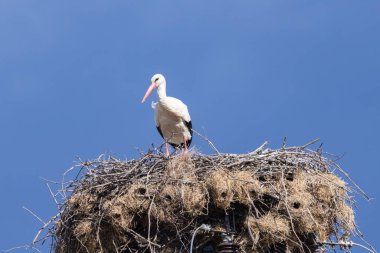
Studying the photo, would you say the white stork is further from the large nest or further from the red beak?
the large nest

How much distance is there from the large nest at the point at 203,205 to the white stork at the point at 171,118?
10.6 feet

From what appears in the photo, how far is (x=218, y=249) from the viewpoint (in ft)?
37.1

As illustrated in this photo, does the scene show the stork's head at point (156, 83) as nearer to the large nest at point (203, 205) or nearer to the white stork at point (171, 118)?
the white stork at point (171, 118)

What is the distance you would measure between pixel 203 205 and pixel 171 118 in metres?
4.12

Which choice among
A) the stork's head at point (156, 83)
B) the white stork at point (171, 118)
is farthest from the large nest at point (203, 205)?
the stork's head at point (156, 83)

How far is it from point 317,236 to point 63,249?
3054 millimetres

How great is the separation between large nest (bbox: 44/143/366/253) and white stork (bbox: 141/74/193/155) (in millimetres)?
3235

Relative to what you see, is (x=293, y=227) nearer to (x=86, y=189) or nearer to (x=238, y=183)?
(x=238, y=183)

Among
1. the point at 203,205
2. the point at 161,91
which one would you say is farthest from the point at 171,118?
the point at 203,205

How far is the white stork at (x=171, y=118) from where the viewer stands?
1517 centimetres

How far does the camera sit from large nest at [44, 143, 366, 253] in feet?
37.2

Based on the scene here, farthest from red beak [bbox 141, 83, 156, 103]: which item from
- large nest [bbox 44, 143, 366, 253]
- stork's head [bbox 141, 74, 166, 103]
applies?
large nest [bbox 44, 143, 366, 253]

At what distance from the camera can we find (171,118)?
15.2 m

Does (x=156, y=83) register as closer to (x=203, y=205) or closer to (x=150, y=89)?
(x=150, y=89)
